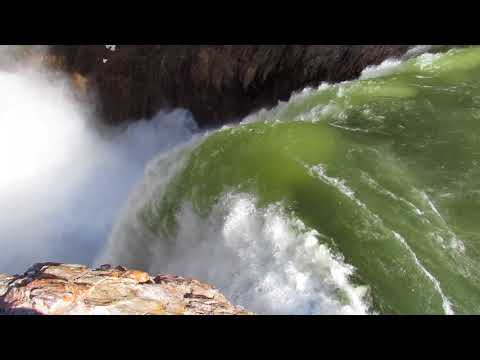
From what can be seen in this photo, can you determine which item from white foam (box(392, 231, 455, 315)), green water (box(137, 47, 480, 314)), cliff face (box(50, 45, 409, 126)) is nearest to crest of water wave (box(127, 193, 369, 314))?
green water (box(137, 47, 480, 314))

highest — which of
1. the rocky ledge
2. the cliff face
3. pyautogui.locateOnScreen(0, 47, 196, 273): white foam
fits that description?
the cliff face

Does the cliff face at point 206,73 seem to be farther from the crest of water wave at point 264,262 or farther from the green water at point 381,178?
the crest of water wave at point 264,262

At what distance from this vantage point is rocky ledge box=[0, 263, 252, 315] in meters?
4.02

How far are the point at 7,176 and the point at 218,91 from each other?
19.5 ft

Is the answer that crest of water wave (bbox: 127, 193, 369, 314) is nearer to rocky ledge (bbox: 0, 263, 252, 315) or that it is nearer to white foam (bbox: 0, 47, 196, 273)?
rocky ledge (bbox: 0, 263, 252, 315)

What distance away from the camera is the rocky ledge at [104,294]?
402cm

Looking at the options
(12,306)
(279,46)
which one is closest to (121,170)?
(279,46)

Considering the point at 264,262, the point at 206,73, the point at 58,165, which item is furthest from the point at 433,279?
the point at 58,165

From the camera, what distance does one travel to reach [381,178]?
6.09m

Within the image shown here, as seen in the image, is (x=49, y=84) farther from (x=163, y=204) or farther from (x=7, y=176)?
(x=163, y=204)

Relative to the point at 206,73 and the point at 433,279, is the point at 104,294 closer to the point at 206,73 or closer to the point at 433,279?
the point at 433,279

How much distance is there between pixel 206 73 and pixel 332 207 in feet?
24.9

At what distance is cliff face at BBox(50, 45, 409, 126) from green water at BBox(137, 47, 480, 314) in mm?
2225

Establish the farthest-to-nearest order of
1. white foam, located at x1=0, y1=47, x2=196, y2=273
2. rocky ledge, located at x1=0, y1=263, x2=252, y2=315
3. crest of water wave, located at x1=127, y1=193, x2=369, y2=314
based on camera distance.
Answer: white foam, located at x1=0, y1=47, x2=196, y2=273 → crest of water wave, located at x1=127, y1=193, x2=369, y2=314 → rocky ledge, located at x1=0, y1=263, x2=252, y2=315
